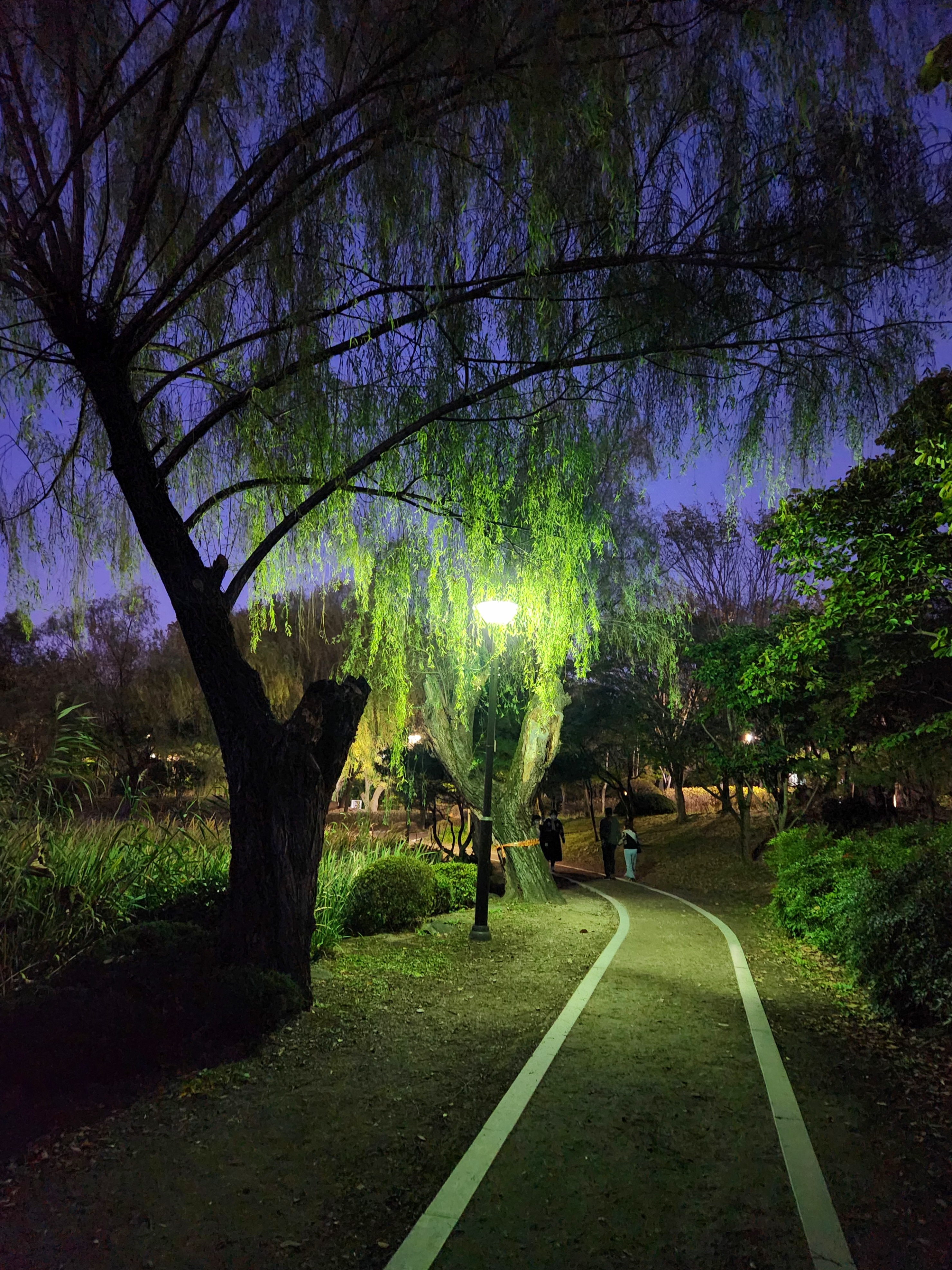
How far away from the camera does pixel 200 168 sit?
5324mm

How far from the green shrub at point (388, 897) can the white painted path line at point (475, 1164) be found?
12.3 ft

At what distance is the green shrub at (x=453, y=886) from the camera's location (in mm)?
11156

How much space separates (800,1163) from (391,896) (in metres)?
6.54

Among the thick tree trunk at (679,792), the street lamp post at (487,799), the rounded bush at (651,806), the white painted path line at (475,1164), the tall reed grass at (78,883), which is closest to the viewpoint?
the white painted path line at (475,1164)

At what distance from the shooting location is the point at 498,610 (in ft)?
26.9

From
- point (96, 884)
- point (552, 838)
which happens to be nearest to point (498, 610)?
point (96, 884)

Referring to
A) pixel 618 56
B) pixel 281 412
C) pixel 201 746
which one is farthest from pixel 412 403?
pixel 201 746

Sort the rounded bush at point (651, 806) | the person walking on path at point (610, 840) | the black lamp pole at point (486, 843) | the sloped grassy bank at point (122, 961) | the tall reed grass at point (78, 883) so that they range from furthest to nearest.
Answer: the rounded bush at point (651, 806) → the person walking on path at point (610, 840) → the black lamp pole at point (486, 843) → the tall reed grass at point (78, 883) → the sloped grassy bank at point (122, 961)

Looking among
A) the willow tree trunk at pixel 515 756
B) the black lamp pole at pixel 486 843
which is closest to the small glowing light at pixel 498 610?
the black lamp pole at pixel 486 843

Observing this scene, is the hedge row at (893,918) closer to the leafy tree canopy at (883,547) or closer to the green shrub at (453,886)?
the leafy tree canopy at (883,547)

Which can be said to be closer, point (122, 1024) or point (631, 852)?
point (122, 1024)

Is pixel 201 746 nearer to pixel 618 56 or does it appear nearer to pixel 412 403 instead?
pixel 412 403

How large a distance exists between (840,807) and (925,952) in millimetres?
9973

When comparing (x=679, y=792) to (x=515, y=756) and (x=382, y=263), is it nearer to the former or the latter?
(x=515, y=756)
